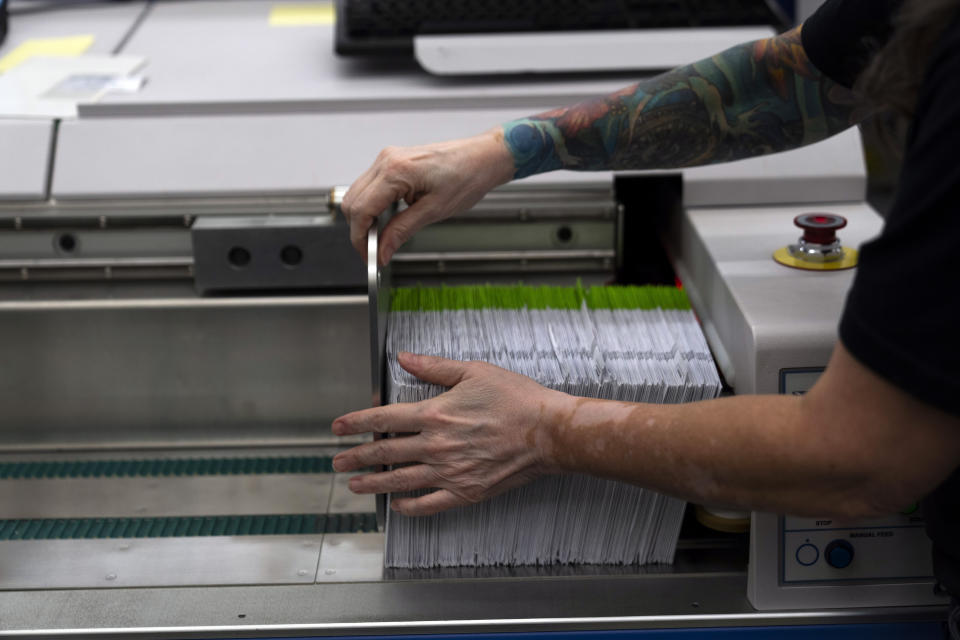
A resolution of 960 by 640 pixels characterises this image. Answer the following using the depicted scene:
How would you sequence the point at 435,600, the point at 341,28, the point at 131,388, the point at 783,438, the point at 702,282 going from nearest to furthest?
the point at 783,438 → the point at 435,600 → the point at 702,282 → the point at 131,388 → the point at 341,28

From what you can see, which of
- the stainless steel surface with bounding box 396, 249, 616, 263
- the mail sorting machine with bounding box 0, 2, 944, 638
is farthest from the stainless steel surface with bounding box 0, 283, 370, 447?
the stainless steel surface with bounding box 396, 249, 616, 263

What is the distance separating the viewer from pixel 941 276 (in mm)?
632

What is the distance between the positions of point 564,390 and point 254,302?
0.48 meters

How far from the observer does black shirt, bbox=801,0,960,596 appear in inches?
24.7

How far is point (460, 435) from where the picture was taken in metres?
0.92

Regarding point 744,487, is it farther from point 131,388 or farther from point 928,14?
point 131,388

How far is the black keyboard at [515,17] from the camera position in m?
1.43

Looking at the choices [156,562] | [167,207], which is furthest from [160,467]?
[167,207]

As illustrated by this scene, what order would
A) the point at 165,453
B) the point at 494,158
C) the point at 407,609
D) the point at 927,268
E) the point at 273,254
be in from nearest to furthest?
the point at 927,268 → the point at 407,609 → the point at 494,158 → the point at 273,254 → the point at 165,453

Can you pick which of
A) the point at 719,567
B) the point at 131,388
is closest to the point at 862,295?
the point at 719,567

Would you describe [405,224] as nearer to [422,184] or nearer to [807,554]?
[422,184]

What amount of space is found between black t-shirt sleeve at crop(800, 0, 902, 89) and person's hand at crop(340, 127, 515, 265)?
1.22ft

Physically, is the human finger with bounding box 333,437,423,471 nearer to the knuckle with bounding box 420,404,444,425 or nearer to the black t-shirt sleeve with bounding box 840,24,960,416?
the knuckle with bounding box 420,404,444,425

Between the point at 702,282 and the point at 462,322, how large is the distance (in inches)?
12.7
